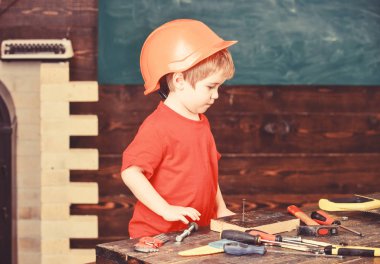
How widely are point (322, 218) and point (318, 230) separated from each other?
174 millimetres

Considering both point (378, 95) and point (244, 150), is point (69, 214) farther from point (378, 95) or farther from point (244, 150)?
point (378, 95)

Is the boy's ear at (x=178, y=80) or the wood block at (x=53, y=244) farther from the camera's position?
the wood block at (x=53, y=244)

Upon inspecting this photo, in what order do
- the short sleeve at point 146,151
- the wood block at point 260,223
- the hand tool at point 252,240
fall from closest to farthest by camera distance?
the hand tool at point 252,240 < the wood block at point 260,223 < the short sleeve at point 146,151

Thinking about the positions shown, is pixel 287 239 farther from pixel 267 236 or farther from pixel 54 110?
pixel 54 110

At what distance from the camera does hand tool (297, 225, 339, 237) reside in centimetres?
192

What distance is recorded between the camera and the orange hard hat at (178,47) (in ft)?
7.24

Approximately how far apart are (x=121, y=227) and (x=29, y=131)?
2.48 ft

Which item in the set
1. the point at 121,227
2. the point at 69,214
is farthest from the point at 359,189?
the point at 69,214

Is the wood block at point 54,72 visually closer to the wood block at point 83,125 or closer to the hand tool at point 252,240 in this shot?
the wood block at point 83,125

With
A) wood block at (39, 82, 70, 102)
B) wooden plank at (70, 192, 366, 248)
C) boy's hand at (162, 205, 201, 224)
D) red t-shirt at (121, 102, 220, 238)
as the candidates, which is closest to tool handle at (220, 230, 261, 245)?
boy's hand at (162, 205, 201, 224)

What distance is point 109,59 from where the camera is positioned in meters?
3.83

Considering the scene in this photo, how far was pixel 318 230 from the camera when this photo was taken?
1920 millimetres

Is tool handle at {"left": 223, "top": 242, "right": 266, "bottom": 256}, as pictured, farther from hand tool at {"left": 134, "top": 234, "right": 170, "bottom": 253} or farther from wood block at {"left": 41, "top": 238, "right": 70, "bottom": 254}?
wood block at {"left": 41, "top": 238, "right": 70, "bottom": 254}

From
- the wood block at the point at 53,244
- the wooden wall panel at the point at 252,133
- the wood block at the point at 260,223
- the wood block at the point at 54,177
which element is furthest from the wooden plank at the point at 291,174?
the wood block at the point at 260,223
